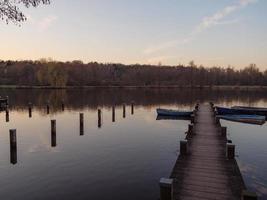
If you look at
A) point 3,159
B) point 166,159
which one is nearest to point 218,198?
point 166,159

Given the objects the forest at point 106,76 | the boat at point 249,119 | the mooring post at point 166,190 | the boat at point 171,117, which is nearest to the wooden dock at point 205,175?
the mooring post at point 166,190

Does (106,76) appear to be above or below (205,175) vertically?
above

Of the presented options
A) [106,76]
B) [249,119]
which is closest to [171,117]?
[249,119]

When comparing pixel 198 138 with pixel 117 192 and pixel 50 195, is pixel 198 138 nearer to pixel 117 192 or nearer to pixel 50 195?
pixel 117 192

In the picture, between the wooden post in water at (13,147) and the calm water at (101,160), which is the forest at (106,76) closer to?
the calm water at (101,160)

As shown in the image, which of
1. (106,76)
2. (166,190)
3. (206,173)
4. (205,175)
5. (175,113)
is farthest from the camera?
(106,76)

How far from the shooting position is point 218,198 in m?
11.5

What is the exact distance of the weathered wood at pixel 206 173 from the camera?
39.3 ft

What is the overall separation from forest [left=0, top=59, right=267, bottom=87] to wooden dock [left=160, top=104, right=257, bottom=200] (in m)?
119

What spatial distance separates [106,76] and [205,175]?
16754 centimetres

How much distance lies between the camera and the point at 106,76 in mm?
179250

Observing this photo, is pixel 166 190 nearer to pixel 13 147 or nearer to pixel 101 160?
pixel 101 160

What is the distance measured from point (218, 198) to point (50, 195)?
27.2ft

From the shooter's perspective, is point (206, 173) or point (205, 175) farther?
point (206, 173)
